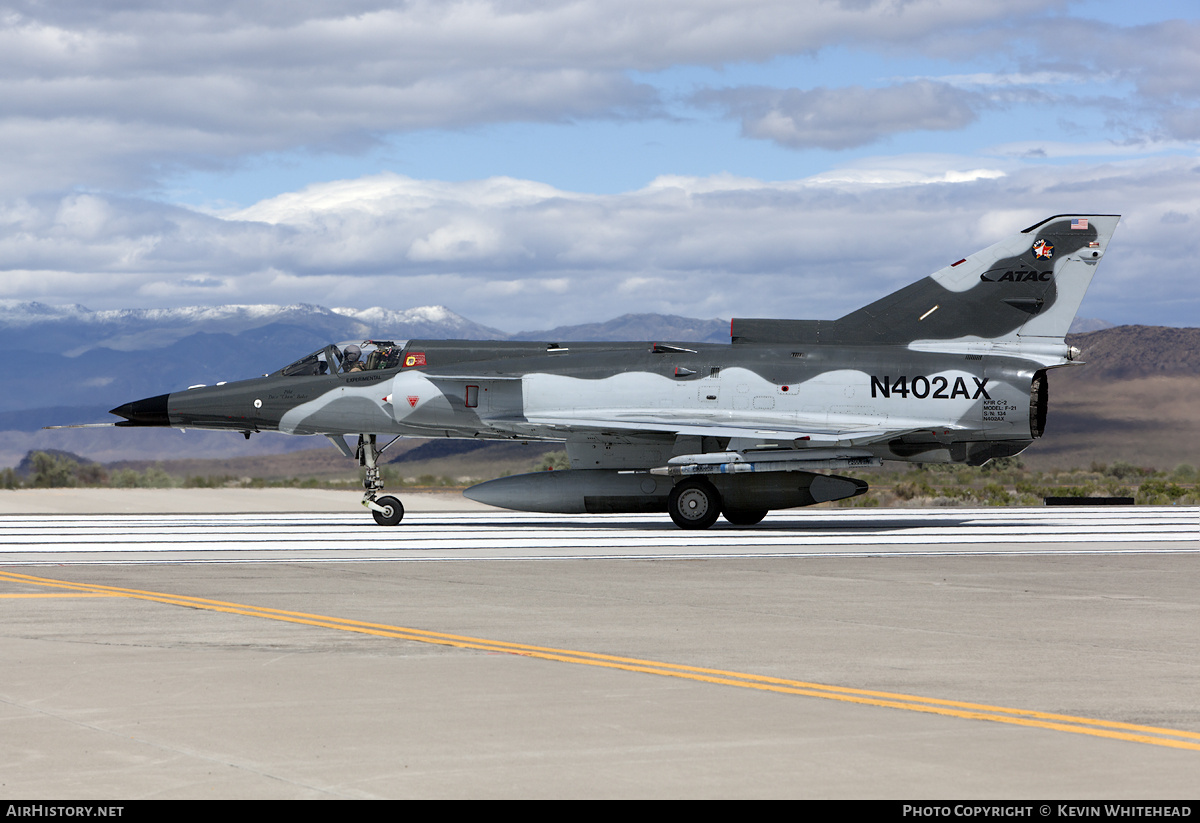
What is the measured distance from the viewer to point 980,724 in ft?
22.2

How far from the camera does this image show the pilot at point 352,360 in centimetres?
2516

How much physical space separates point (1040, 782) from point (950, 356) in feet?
60.9

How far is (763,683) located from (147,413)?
63.9ft

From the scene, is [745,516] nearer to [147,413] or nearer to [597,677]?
[147,413]

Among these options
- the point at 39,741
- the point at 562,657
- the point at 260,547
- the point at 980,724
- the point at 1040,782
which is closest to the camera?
the point at 1040,782

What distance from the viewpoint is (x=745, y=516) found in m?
24.1

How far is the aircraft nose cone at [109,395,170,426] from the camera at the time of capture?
24938 millimetres

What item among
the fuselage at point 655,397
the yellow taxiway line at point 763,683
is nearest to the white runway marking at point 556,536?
the fuselage at point 655,397

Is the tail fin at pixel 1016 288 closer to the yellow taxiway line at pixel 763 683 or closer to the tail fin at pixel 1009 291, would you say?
the tail fin at pixel 1009 291

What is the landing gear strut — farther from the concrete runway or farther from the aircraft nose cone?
the concrete runway

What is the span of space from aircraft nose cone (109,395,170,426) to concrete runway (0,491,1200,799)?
7.77 metres

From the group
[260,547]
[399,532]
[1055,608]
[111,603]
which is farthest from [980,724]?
[399,532]

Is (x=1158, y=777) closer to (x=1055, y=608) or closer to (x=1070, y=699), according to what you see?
(x=1070, y=699)

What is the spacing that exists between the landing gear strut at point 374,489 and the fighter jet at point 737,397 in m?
0.04
